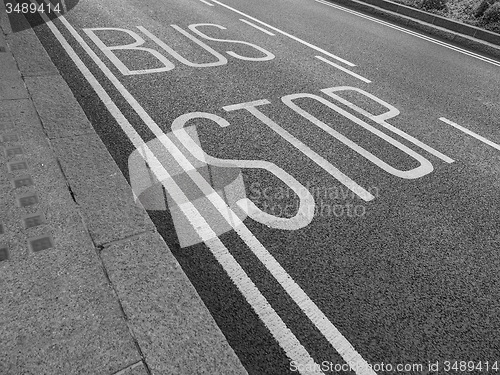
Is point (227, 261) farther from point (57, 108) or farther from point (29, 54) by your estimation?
point (29, 54)

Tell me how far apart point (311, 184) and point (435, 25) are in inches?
376

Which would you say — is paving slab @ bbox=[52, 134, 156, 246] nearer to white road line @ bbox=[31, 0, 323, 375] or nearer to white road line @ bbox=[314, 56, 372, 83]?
white road line @ bbox=[31, 0, 323, 375]

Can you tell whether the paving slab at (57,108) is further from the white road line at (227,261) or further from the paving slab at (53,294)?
Answer: the paving slab at (53,294)

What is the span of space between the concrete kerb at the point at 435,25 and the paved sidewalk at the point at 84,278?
9.94 meters

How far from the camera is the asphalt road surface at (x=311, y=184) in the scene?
2.63 meters

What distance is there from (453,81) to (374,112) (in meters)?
2.82

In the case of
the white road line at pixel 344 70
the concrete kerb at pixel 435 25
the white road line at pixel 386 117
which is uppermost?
the concrete kerb at pixel 435 25

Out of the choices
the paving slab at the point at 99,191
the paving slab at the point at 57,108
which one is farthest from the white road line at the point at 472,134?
the paving slab at the point at 57,108

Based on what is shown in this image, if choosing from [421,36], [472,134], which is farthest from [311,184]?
[421,36]

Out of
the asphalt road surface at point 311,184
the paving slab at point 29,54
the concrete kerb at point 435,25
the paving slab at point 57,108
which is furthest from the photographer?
the concrete kerb at point 435,25

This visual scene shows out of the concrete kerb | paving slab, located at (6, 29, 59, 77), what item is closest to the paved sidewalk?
paving slab, located at (6, 29, 59, 77)

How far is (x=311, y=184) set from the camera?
12.9 feet

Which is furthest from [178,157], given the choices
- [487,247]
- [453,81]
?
[453,81]

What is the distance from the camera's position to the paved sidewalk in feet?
7.07
